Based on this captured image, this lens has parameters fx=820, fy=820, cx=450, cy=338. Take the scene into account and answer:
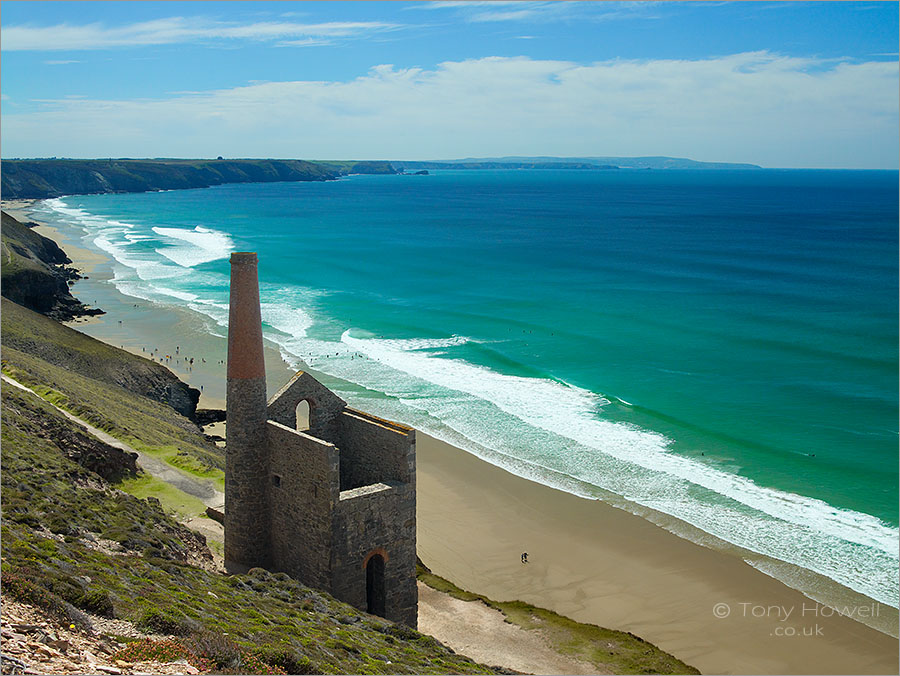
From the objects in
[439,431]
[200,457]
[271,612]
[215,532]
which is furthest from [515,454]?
[271,612]

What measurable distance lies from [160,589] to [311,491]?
4466mm

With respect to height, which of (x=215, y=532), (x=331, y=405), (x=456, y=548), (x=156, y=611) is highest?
(x=331, y=405)

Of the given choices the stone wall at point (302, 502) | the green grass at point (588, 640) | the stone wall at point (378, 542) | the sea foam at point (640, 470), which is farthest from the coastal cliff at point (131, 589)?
the sea foam at point (640, 470)

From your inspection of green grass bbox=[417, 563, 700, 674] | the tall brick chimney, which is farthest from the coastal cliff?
green grass bbox=[417, 563, 700, 674]

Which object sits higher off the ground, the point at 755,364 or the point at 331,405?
the point at 331,405

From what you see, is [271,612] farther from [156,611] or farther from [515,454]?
[515,454]

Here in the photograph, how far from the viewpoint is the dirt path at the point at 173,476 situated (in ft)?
81.4

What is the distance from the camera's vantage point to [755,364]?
4800 cm

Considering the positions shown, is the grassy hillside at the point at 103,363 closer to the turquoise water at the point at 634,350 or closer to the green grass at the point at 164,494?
the turquoise water at the point at 634,350

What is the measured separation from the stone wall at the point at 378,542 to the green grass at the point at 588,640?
352 cm

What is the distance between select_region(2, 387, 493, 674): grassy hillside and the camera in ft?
37.8

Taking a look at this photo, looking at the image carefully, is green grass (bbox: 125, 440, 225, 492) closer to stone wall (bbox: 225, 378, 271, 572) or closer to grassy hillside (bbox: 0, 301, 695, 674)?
grassy hillside (bbox: 0, 301, 695, 674)

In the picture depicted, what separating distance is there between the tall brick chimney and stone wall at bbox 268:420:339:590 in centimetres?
27

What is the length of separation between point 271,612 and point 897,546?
820 inches
